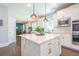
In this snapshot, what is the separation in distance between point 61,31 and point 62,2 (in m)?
0.44

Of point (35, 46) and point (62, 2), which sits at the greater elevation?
point (62, 2)

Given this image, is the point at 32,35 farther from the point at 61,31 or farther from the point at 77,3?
the point at 77,3

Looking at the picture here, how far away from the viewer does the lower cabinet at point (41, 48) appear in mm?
1678

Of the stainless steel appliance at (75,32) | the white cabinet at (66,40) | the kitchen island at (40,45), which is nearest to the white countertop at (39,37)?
the kitchen island at (40,45)

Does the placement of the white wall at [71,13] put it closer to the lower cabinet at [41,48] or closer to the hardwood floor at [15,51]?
the hardwood floor at [15,51]

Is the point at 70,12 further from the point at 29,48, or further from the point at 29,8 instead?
the point at 29,48

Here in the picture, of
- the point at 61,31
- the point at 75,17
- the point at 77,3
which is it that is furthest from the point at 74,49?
the point at 77,3

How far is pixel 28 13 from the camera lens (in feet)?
5.56

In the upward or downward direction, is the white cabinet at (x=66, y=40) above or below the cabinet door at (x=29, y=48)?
above

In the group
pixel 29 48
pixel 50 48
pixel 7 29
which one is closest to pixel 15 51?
pixel 29 48

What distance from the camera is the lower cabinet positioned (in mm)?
1678

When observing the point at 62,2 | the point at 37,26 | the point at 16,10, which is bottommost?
the point at 37,26

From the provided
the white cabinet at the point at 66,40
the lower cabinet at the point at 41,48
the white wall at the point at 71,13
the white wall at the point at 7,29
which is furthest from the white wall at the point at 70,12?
the white wall at the point at 7,29

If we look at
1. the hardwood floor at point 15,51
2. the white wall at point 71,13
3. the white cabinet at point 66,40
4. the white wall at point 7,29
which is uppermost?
the white wall at point 71,13
